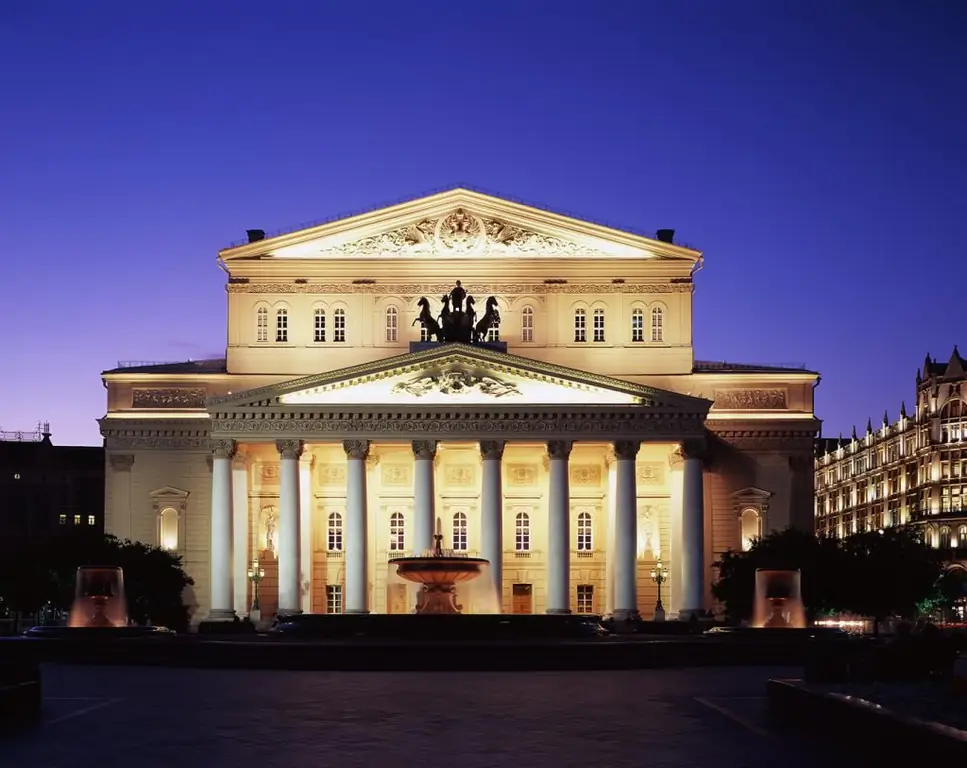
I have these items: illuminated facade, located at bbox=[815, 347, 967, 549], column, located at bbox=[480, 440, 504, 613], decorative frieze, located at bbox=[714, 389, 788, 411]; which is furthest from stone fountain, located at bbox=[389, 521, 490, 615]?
illuminated facade, located at bbox=[815, 347, 967, 549]

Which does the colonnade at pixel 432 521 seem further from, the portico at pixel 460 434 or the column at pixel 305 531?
the column at pixel 305 531

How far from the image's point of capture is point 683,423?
237 feet

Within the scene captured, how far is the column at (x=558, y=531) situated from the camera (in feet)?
234

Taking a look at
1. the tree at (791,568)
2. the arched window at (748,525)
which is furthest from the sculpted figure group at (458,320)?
the arched window at (748,525)

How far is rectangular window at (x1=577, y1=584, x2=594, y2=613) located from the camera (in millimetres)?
78375

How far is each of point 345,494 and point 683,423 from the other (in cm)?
1674

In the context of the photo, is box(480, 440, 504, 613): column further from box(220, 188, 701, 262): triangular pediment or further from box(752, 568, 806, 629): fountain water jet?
box(752, 568, 806, 629): fountain water jet

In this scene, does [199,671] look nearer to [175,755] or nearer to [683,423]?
[175,755]

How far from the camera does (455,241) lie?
262ft

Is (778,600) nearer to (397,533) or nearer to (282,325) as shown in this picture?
(397,533)

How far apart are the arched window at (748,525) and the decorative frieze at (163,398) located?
2676 centimetres

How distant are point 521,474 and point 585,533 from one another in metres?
4.23

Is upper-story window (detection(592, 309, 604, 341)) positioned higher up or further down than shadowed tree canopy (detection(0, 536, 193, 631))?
higher up

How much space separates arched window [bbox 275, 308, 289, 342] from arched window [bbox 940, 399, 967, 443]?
268ft
